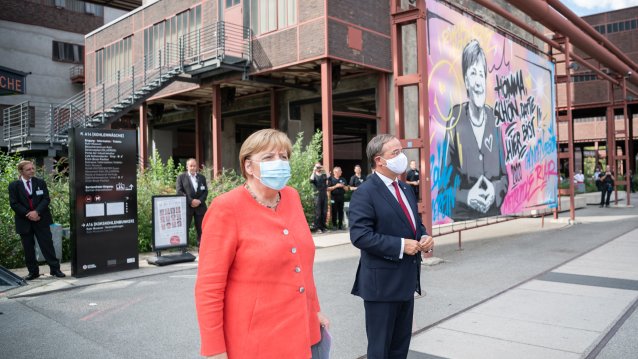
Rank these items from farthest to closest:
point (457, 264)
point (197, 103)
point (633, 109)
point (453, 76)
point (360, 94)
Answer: point (633, 109) → point (197, 103) → point (360, 94) → point (453, 76) → point (457, 264)

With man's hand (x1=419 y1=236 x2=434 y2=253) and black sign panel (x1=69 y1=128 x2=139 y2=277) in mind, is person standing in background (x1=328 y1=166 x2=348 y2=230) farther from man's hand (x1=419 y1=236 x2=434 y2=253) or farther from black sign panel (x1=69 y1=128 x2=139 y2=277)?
man's hand (x1=419 y1=236 x2=434 y2=253)

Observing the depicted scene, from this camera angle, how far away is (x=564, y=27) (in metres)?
14.3

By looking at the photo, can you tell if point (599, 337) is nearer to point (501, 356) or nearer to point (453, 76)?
point (501, 356)

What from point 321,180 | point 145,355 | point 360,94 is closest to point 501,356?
point 145,355

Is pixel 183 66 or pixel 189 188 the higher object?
pixel 183 66

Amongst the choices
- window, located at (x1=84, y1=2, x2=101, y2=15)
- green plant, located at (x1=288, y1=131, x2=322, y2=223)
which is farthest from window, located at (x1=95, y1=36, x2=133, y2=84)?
green plant, located at (x1=288, y1=131, x2=322, y2=223)

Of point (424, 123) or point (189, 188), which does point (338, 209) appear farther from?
point (424, 123)

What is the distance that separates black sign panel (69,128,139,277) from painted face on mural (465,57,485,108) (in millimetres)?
6686

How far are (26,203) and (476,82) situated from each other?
8.84 m

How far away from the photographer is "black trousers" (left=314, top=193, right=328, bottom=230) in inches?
568

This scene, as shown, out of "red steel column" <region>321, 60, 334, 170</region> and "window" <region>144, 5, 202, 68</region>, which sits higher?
"window" <region>144, 5, 202, 68</region>

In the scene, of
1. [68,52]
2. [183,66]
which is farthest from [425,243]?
[68,52]

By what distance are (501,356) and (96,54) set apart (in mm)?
32948

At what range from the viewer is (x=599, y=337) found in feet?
15.8
